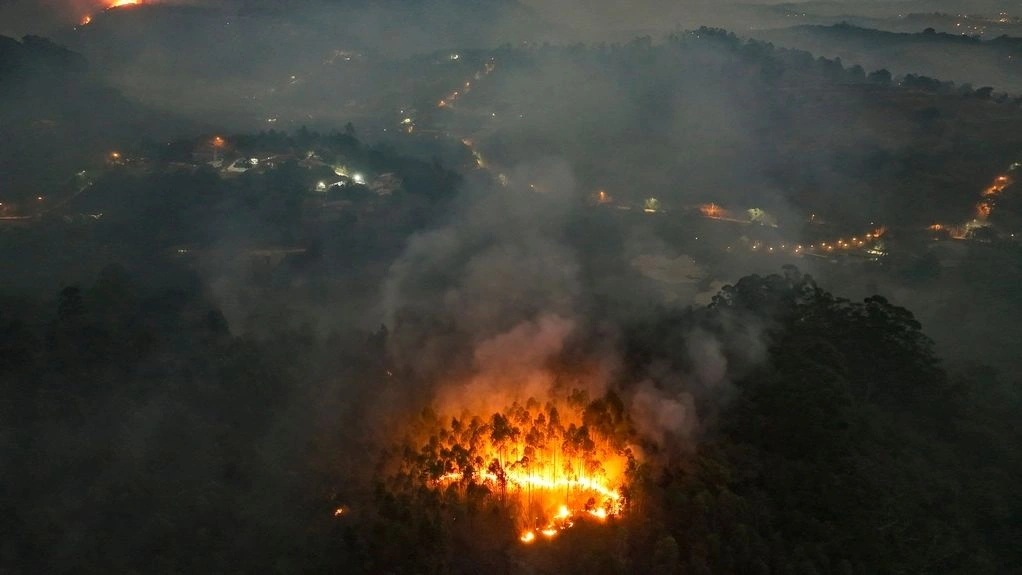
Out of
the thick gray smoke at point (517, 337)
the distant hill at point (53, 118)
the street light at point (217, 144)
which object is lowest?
the street light at point (217, 144)

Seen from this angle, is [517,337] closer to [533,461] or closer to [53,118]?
[533,461]

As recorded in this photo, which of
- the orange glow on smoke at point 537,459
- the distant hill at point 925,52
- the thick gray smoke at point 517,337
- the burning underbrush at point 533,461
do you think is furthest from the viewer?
the distant hill at point 925,52

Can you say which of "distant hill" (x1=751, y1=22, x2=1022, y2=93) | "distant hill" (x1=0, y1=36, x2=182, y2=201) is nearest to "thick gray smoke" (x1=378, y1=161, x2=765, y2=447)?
"distant hill" (x1=0, y1=36, x2=182, y2=201)

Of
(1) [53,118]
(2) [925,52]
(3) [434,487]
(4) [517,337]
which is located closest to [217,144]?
(1) [53,118]

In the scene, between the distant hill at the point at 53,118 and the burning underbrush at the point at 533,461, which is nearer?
the burning underbrush at the point at 533,461

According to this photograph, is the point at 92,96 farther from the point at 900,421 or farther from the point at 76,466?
the point at 900,421

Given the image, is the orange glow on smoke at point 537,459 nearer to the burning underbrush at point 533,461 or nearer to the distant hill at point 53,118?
the burning underbrush at point 533,461

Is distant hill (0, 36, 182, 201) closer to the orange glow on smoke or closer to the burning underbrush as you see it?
the burning underbrush

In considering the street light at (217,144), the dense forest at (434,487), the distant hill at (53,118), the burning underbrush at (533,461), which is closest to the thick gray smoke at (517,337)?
the dense forest at (434,487)

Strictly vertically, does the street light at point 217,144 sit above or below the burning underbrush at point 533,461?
below
